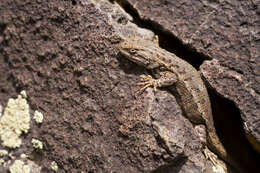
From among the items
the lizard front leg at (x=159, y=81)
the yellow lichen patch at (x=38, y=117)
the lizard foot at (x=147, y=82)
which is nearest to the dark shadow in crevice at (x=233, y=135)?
the lizard front leg at (x=159, y=81)

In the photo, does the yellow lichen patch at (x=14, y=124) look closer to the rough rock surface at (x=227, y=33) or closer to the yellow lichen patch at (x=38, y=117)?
the yellow lichen patch at (x=38, y=117)

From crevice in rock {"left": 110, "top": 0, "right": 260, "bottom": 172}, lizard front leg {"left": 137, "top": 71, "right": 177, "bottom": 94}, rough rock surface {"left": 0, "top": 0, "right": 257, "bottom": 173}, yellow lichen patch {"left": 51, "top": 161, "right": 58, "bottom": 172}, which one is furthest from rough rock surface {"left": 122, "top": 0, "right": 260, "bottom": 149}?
yellow lichen patch {"left": 51, "top": 161, "right": 58, "bottom": 172}

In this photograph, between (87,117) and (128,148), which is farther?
(87,117)

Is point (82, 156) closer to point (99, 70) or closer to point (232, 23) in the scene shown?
point (99, 70)

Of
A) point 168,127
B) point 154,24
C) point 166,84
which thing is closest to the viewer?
point 168,127

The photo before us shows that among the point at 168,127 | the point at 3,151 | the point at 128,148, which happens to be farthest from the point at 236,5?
the point at 3,151

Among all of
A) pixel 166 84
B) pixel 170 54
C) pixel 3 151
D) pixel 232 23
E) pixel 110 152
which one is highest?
pixel 232 23

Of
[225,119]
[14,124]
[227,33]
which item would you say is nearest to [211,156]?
[225,119]
